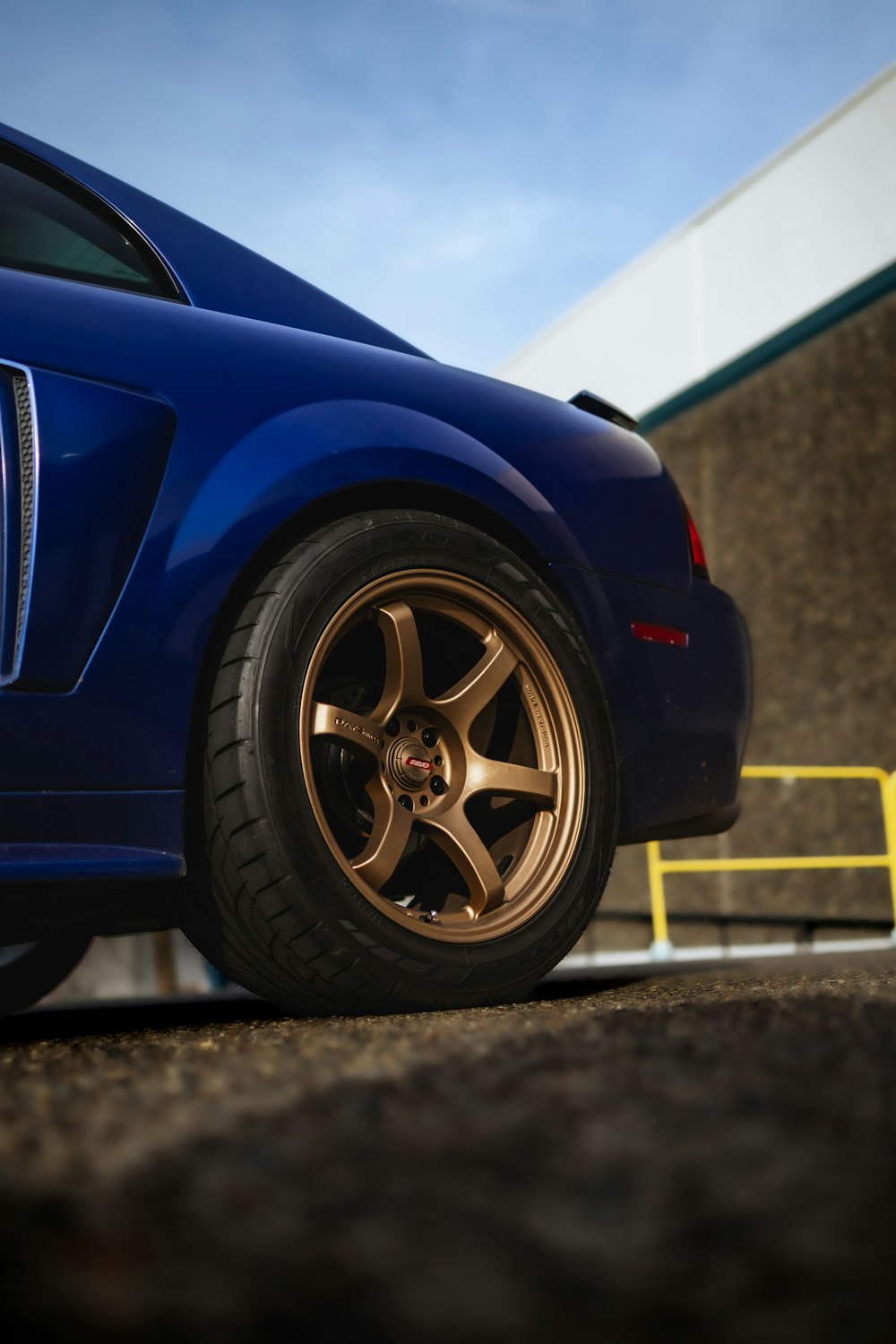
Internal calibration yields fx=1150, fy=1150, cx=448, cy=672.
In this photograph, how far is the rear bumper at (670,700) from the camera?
7.38ft

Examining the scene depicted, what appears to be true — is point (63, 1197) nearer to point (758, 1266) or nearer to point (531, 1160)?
point (531, 1160)

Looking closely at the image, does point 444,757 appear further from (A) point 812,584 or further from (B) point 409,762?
(A) point 812,584

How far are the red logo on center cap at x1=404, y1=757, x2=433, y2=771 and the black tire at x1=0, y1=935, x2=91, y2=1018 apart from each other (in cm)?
124

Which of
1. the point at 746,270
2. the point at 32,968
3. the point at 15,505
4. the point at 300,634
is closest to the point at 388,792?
the point at 300,634

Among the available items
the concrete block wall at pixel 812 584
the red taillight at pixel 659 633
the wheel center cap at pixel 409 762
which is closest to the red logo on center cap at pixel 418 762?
the wheel center cap at pixel 409 762

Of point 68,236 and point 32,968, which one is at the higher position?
point 68,236

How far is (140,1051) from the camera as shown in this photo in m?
1.46

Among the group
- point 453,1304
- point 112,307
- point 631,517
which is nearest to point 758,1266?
point 453,1304

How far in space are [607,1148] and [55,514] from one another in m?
1.24

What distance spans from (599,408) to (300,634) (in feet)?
3.84

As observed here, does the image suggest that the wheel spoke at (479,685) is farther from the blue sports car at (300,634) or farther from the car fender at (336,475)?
the car fender at (336,475)

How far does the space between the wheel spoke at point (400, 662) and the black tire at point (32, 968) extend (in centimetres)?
126

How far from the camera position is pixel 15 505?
166cm

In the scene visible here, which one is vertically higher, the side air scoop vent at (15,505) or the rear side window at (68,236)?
the rear side window at (68,236)
